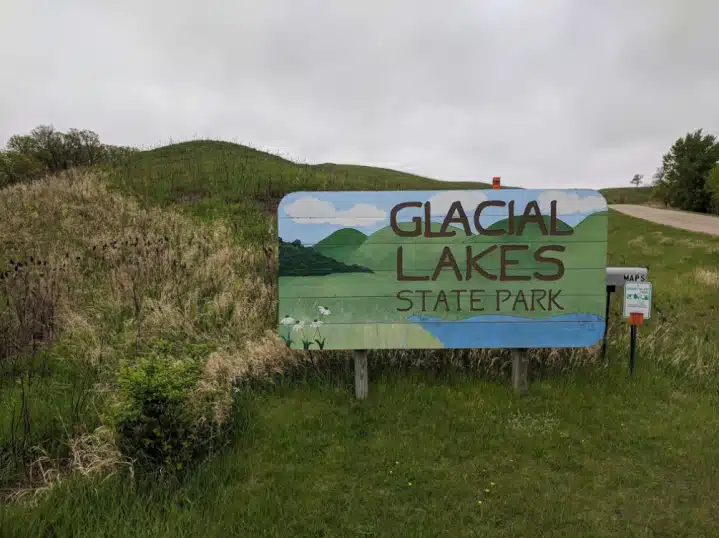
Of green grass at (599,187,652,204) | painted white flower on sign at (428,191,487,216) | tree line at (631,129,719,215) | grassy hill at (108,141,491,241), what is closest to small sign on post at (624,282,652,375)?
painted white flower on sign at (428,191,487,216)

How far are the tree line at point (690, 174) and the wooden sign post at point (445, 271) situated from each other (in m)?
44.0

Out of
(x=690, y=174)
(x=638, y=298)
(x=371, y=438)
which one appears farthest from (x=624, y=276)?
(x=690, y=174)

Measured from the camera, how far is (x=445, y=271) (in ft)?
13.3

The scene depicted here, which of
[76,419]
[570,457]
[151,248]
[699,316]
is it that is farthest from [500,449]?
[151,248]

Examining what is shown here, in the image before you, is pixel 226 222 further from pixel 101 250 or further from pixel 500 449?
pixel 500 449

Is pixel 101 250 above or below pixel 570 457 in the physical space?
above

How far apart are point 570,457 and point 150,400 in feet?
10.0

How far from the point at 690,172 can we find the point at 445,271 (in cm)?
4864

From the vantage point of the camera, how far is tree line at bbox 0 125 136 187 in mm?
18938

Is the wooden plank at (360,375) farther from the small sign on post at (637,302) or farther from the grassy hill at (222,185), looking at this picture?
the grassy hill at (222,185)

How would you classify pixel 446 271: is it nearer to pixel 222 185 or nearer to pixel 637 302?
pixel 637 302

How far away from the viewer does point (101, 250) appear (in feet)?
27.4

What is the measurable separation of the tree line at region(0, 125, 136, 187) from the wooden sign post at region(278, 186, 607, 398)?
16241 millimetres

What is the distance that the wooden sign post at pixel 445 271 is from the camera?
3.96 metres
